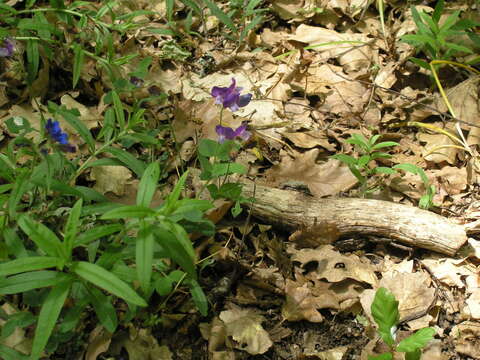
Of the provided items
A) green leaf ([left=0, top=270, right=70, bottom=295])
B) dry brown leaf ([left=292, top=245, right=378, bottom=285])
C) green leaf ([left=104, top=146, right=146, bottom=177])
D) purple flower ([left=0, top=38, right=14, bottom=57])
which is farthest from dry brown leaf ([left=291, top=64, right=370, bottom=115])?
A: green leaf ([left=0, top=270, right=70, bottom=295])

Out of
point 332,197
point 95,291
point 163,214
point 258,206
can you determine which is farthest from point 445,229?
point 95,291

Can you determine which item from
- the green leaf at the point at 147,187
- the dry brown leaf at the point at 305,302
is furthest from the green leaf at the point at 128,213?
the dry brown leaf at the point at 305,302

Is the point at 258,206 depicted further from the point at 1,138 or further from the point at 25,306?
the point at 1,138

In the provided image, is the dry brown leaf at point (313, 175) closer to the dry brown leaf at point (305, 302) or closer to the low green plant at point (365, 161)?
the low green plant at point (365, 161)

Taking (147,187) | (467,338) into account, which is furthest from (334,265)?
(147,187)

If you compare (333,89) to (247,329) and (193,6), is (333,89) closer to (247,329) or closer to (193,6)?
(193,6)
